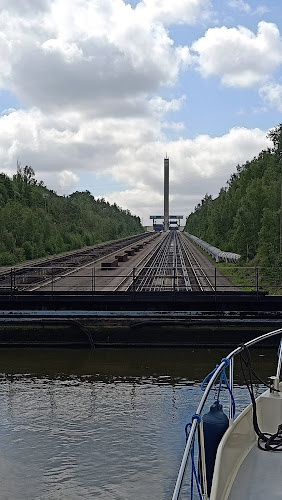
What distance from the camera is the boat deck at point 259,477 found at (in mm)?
5691

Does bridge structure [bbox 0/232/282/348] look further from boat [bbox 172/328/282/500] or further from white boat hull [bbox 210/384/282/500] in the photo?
white boat hull [bbox 210/384/282/500]

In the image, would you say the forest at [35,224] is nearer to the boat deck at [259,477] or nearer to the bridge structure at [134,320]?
the bridge structure at [134,320]

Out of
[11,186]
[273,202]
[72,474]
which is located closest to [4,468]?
[72,474]

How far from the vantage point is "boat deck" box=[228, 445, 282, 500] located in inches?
224

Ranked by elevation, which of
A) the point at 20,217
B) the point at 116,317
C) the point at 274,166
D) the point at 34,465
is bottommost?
the point at 34,465

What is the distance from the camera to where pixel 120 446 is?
41.1 ft

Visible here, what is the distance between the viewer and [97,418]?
47.6ft

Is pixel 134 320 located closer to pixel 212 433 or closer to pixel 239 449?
pixel 212 433

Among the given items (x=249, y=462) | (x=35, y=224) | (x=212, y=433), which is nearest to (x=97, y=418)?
(x=212, y=433)

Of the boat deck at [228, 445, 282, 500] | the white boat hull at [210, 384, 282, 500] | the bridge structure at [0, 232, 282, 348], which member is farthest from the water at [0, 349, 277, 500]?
the boat deck at [228, 445, 282, 500]

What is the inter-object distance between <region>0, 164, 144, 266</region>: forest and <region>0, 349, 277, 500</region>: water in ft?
119

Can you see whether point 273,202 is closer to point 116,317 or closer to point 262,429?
point 116,317

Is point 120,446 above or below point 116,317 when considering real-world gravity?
below

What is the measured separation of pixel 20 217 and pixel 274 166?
32267 mm
